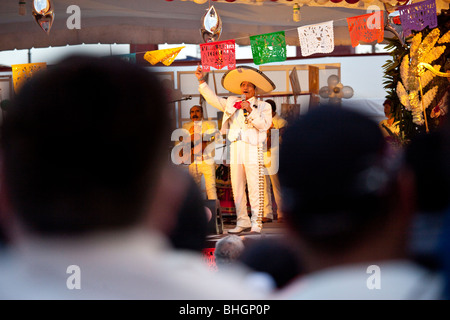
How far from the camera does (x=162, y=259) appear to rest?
0.72m

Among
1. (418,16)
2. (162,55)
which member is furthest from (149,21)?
(418,16)

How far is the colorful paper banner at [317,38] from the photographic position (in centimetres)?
545

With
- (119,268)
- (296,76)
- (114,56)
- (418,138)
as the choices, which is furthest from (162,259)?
(296,76)

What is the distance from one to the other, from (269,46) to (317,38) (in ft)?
1.63

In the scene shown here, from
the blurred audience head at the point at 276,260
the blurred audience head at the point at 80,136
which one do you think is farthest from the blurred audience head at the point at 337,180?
the blurred audience head at the point at 80,136

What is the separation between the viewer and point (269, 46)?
18.7 feet

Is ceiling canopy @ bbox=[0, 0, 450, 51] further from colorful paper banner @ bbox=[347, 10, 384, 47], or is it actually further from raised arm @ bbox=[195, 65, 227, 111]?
raised arm @ bbox=[195, 65, 227, 111]

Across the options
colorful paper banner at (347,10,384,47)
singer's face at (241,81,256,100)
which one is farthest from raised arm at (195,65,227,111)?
colorful paper banner at (347,10,384,47)

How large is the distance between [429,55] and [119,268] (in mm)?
3765

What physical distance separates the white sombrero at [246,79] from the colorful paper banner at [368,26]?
0.96m

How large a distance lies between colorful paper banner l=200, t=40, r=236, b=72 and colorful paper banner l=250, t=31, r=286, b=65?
243mm

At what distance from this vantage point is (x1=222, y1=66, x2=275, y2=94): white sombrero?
5539 millimetres

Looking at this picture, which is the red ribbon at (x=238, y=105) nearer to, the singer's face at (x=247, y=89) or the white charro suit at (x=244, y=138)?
the white charro suit at (x=244, y=138)

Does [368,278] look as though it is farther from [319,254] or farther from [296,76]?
[296,76]
